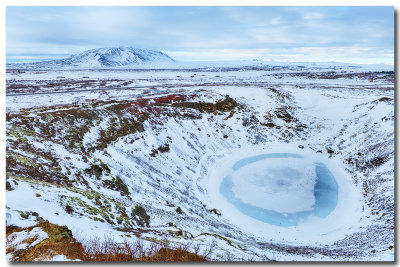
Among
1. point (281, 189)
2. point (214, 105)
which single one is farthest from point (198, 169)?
point (214, 105)

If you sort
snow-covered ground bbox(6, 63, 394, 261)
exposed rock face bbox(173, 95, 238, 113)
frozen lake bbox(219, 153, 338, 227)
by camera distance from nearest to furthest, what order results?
Result: snow-covered ground bbox(6, 63, 394, 261)
frozen lake bbox(219, 153, 338, 227)
exposed rock face bbox(173, 95, 238, 113)

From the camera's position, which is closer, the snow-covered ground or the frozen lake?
the snow-covered ground

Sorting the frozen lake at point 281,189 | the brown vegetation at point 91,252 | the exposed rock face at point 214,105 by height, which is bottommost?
the frozen lake at point 281,189

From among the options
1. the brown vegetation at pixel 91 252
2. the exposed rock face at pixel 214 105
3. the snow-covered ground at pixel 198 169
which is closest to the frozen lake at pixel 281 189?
the snow-covered ground at pixel 198 169

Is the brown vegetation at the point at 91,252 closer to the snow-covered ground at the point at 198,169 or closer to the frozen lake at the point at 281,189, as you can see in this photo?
the snow-covered ground at the point at 198,169


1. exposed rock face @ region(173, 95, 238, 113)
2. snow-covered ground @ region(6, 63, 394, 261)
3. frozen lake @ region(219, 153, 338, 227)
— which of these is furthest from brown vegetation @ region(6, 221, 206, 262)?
exposed rock face @ region(173, 95, 238, 113)

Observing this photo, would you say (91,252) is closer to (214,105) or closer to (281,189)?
(281,189)

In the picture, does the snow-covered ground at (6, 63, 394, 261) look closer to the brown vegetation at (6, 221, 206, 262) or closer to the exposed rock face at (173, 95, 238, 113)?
the exposed rock face at (173, 95, 238, 113)
